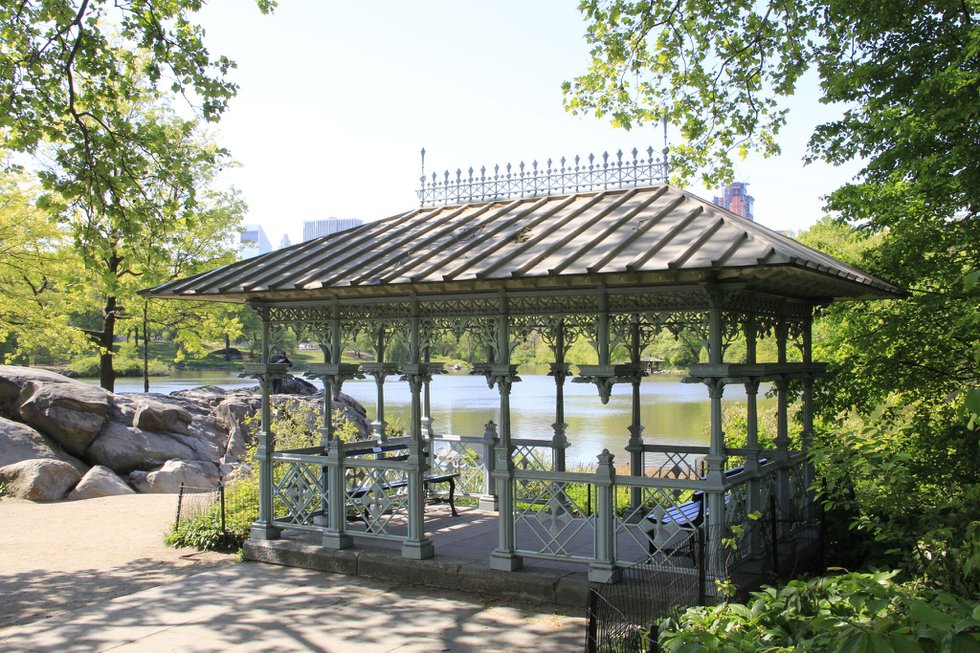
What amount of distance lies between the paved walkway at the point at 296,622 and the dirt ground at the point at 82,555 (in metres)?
0.83

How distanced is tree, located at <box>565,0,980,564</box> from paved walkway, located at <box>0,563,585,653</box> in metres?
3.15

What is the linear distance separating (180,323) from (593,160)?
17476 mm

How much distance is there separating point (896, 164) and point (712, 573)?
6031 millimetres

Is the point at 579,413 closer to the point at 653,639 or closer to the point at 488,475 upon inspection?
the point at 488,475

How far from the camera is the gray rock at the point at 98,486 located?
15.8 m

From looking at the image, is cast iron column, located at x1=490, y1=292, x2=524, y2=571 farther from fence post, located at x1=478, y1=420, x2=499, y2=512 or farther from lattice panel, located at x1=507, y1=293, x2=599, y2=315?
fence post, located at x1=478, y1=420, x2=499, y2=512

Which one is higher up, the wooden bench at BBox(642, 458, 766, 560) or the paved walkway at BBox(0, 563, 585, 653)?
the wooden bench at BBox(642, 458, 766, 560)

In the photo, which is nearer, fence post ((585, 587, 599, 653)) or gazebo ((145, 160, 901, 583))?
fence post ((585, 587, 599, 653))

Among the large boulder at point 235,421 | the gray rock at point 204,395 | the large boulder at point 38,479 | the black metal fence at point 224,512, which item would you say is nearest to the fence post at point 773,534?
the black metal fence at point 224,512

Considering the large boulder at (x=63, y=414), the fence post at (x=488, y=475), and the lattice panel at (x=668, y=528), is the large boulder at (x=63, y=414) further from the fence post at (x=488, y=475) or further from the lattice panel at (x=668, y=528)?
the lattice panel at (x=668, y=528)

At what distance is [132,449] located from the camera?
17.6 metres

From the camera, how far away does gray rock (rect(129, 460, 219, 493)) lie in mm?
16906

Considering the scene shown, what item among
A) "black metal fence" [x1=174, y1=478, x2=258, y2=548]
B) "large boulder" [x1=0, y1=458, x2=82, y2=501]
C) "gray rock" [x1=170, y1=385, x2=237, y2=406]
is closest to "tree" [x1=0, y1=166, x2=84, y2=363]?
"gray rock" [x1=170, y1=385, x2=237, y2=406]

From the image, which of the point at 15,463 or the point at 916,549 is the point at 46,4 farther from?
the point at 916,549
